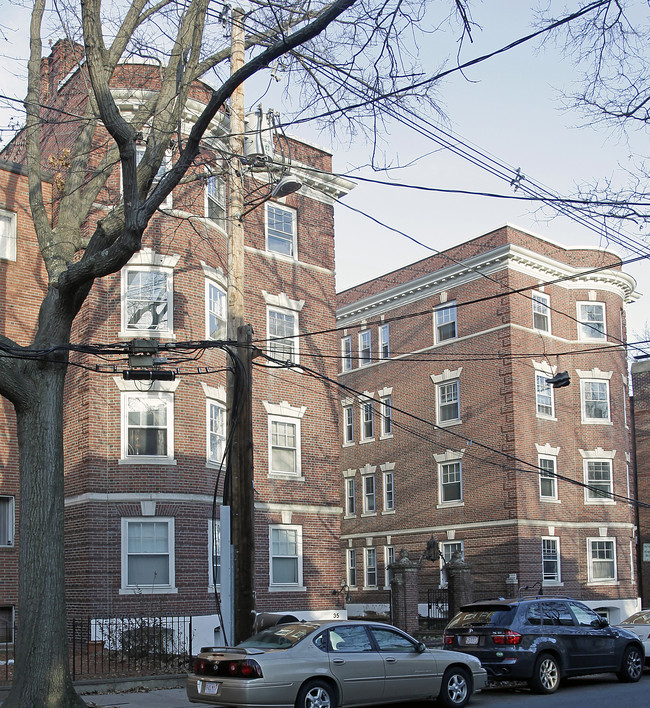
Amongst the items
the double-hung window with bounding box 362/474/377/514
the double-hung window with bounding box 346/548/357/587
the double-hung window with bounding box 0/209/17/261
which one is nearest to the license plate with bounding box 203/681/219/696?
the double-hung window with bounding box 0/209/17/261

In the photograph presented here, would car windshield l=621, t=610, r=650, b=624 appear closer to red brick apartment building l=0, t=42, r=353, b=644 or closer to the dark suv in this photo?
the dark suv

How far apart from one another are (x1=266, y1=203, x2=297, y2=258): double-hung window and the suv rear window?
1317 cm

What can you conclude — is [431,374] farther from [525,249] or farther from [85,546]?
[85,546]

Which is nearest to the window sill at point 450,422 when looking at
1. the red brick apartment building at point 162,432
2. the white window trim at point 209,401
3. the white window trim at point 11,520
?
the red brick apartment building at point 162,432

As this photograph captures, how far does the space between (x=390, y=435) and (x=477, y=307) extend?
6816 mm

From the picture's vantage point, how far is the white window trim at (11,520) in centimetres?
2153

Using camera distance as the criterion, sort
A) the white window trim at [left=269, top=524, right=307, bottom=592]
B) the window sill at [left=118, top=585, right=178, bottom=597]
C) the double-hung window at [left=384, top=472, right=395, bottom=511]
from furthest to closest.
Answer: the double-hung window at [left=384, top=472, right=395, bottom=511], the white window trim at [left=269, top=524, right=307, bottom=592], the window sill at [left=118, top=585, right=178, bottom=597]

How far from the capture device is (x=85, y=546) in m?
20.4

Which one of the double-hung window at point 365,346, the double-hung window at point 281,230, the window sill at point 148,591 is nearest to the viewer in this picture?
the window sill at point 148,591

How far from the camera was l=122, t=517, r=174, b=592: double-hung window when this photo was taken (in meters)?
20.8

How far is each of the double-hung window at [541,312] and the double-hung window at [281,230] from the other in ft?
36.6

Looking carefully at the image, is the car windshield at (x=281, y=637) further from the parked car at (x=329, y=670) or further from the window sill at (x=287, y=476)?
the window sill at (x=287, y=476)

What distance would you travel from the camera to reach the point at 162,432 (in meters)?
21.5

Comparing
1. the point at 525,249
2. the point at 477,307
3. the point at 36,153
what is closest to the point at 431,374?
the point at 477,307
